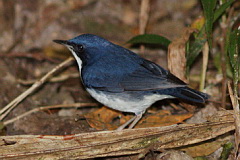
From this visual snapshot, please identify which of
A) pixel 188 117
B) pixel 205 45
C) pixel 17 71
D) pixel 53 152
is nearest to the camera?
pixel 53 152

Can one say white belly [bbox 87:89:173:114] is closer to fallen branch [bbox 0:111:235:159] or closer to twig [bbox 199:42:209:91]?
fallen branch [bbox 0:111:235:159]

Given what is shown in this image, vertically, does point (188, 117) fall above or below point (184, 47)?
below

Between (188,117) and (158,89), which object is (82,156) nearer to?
(158,89)

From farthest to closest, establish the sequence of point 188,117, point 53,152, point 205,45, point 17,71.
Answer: point 17,71
point 205,45
point 188,117
point 53,152

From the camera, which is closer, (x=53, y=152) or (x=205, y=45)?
(x=53, y=152)

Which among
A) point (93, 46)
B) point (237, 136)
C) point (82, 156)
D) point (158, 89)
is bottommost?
point (82, 156)

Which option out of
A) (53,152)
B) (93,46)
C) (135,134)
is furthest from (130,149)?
(93,46)

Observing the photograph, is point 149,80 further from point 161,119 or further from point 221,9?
point 221,9

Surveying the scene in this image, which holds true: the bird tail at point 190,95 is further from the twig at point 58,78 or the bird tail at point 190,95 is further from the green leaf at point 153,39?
the twig at point 58,78
